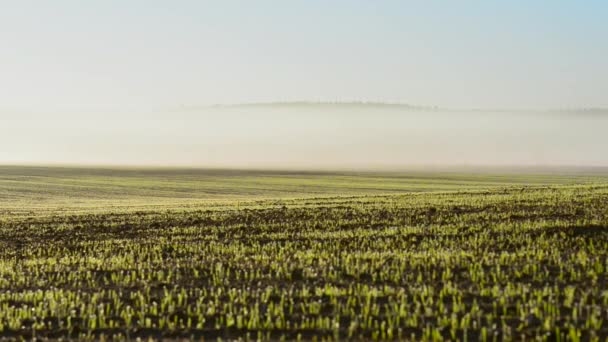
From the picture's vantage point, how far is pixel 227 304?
12.7 metres

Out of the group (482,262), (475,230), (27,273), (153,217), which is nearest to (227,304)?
(482,262)

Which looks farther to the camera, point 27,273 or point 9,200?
point 9,200

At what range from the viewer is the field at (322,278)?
11.4m

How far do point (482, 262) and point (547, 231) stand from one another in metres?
5.36

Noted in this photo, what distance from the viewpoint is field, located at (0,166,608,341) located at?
37.2ft

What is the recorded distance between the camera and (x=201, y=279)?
1564cm

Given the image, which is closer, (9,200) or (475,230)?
(475,230)

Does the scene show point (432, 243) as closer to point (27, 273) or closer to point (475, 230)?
point (475, 230)

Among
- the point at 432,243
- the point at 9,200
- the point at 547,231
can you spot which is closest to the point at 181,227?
the point at 432,243

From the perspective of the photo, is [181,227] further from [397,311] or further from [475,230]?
[397,311]

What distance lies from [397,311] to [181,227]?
651 inches

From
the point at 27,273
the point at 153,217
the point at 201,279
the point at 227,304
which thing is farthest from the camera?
the point at 153,217

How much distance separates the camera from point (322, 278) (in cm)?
1504

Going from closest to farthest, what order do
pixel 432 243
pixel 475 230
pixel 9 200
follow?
pixel 432 243, pixel 475 230, pixel 9 200
